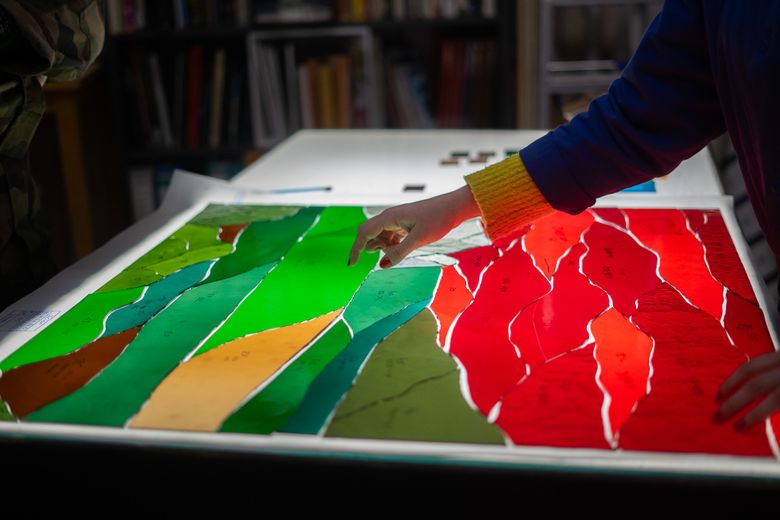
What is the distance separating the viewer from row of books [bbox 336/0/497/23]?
109 inches

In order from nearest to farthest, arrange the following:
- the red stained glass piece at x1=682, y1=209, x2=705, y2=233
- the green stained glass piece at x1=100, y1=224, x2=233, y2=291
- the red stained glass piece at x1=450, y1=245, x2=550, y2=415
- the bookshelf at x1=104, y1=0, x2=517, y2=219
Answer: the red stained glass piece at x1=450, y1=245, x2=550, y2=415
the green stained glass piece at x1=100, y1=224, x2=233, y2=291
the red stained glass piece at x1=682, y1=209, x2=705, y2=233
the bookshelf at x1=104, y1=0, x2=517, y2=219

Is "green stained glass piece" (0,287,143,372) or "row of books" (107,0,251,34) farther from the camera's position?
"row of books" (107,0,251,34)

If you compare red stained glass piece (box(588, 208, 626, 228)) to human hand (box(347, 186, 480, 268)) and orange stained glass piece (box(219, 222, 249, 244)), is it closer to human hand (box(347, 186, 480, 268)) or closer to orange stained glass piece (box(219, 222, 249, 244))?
human hand (box(347, 186, 480, 268))

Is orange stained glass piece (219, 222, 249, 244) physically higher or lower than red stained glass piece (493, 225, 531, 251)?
higher

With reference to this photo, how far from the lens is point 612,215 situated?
1.31 m

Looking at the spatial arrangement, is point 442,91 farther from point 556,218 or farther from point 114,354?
point 114,354

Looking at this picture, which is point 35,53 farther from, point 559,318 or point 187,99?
point 187,99

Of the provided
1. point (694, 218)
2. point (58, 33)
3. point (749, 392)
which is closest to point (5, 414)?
point (58, 33)

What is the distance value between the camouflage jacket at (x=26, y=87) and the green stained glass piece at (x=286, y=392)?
55 cm

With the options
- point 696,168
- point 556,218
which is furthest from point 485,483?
point 696,168

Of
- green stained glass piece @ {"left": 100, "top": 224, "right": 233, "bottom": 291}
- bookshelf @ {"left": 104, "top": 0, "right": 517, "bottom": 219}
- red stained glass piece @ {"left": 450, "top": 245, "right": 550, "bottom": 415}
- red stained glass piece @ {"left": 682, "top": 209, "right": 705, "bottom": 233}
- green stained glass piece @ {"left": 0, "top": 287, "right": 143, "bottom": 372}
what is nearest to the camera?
red stained glass piece @ {"left": 450, "top": 245, "right": 550, "bottom": 415}

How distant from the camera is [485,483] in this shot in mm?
666

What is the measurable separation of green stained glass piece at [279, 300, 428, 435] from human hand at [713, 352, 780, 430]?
13.3 inches

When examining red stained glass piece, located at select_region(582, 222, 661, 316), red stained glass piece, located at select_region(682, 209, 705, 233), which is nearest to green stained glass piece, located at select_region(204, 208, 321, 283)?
red stained glass piece, located at select_region(582, 222, 661, 316)
